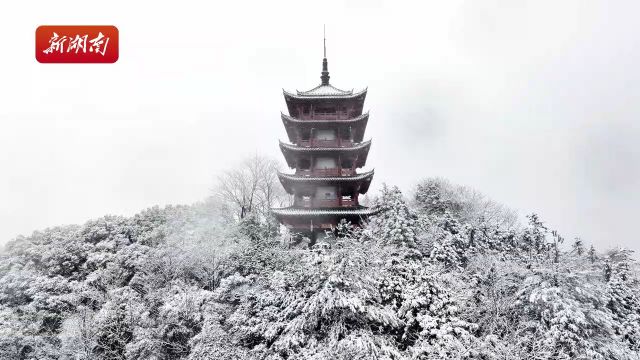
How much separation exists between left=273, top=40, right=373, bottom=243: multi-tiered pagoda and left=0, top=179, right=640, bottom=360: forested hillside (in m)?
2.03

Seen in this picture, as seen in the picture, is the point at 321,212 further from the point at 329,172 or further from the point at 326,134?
the point at 326,134

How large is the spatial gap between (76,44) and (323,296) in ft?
43.0

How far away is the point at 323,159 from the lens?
27547 mm

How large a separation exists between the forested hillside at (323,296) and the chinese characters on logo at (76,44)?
33.4 feet

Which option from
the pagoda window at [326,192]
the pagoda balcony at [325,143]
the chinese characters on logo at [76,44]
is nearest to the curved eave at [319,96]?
the pagoda balcony at [325,143]

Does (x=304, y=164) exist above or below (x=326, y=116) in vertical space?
below

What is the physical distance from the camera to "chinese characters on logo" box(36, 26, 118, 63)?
14.9m

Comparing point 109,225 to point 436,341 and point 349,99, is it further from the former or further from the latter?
point 436,341

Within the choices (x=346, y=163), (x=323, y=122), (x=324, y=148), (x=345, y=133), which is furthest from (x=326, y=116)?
(x=346, y=163)

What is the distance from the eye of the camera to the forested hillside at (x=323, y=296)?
1352 centimetres

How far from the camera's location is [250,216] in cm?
2623

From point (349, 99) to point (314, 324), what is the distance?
17.8m

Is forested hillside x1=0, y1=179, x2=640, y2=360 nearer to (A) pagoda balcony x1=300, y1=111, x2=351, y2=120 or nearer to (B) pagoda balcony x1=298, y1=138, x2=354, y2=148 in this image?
(B) pagoda balcony x1=298, y1=138, x2=354, y2=148

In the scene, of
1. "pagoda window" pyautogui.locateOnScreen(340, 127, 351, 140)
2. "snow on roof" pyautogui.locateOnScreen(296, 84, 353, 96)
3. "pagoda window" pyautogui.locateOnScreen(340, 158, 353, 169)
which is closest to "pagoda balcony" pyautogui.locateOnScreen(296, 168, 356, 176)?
"pagoda window" pyautogui.locateOnScreen(340, 158, 353, 169)
